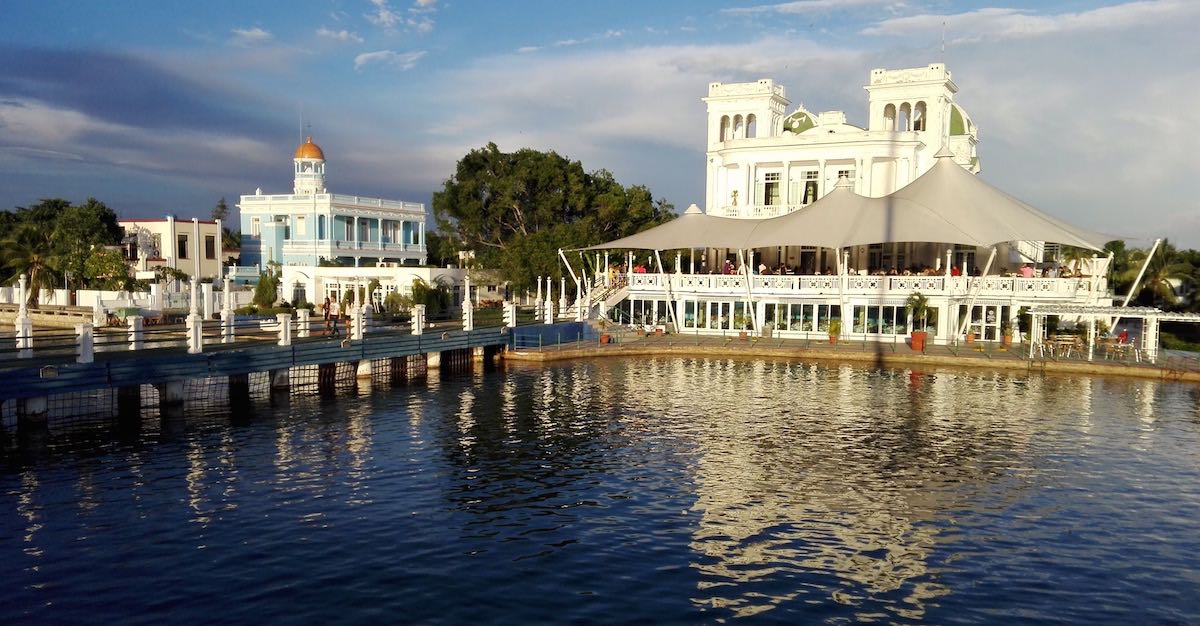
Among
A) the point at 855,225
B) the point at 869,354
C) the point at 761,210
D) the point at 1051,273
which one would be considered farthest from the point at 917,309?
the point at 761,210

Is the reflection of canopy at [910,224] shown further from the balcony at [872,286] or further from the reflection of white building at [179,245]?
the reflection of white building at [179,245]

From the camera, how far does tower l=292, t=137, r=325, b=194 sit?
6831cm

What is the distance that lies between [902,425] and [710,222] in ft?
82.7

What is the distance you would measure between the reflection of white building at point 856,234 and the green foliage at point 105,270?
34.3 metres

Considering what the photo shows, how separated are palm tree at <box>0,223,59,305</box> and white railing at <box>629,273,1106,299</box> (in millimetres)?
42910

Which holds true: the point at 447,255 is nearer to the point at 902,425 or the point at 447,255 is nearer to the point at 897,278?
the point at 897,278

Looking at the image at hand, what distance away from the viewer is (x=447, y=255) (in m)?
75.5

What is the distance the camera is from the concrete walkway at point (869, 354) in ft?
114

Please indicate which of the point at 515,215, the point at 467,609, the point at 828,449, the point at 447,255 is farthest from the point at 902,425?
the point at 447,255

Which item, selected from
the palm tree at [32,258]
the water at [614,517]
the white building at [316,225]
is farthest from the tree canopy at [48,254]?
the water at [614,517]

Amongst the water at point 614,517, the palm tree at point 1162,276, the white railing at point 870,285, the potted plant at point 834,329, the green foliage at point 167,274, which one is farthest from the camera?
the green foliage at point 167,274

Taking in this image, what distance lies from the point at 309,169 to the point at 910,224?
4747cm

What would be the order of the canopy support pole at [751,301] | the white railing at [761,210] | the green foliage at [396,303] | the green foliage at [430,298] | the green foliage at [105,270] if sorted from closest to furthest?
the canopy support pole at [751,301] → the green foliage at [430,298] → the green foliage at [396,303] → the white railing at [761,210] → the green foliage at [105,270]

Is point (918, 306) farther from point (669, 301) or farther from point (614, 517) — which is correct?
point (614, 517)
